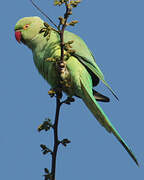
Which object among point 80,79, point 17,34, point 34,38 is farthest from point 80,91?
point 17,34

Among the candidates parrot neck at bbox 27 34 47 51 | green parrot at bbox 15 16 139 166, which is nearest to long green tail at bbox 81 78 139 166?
green parrot at bbox 15 16 139 166

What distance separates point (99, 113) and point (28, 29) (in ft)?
4.38

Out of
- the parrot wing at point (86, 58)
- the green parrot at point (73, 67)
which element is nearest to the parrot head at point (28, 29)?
the green parrot at point (73, 67)

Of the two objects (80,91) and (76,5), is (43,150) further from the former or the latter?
(76,5)

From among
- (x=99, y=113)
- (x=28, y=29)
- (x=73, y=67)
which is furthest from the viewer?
(x=28, y=29)

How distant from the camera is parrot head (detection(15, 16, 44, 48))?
3.90 metres

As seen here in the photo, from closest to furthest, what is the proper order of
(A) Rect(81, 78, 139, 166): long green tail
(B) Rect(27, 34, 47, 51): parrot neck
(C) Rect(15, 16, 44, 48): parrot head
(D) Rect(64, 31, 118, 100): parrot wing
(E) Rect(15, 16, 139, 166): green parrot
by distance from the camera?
1. (A) Rect(81, 78, 139, 166): long green tail
2. (E) Rect(15, 16, 139, 166): green parrot
3. (D) Rect(64, 31, 118, 100): parrot wing
4. (B) Rect(27, 34, 47, 51): parrot neck
5. (C) Rect(15, 16, 44, 48): parrot head

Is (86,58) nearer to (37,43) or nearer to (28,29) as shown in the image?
(37,43)

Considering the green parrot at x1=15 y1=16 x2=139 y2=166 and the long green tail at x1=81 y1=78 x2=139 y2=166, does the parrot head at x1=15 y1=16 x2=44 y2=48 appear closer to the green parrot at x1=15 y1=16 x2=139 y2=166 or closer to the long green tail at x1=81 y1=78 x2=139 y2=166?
the green parrot at x1=15 y1=16 x2=139 y2=166

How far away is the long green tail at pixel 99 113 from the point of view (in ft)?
9.97

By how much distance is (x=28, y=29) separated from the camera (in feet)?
12.9

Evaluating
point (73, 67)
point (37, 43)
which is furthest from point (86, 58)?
point (37, 43)

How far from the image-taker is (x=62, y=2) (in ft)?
8.76

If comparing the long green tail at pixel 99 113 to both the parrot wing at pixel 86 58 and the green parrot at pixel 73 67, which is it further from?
the parrot wing at pixel 86 58
